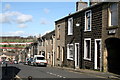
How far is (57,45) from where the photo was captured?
38.7 meters

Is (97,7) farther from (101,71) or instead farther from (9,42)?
(9,42)

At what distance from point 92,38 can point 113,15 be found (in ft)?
14.1

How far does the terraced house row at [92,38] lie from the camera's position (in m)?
21.8

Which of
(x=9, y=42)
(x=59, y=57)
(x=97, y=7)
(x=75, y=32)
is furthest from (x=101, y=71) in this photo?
(x=9, y=42)

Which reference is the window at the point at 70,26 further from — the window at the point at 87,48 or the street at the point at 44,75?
the street at the point at 44,75

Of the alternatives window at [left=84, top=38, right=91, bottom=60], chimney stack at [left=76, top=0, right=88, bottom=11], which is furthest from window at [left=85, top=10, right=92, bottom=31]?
chimney stack at [left=76, top=0, right=88, bottom=11]

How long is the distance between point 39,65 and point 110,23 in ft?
61.6

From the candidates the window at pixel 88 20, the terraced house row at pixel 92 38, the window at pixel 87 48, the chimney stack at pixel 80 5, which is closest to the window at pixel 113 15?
the terraced house row at pixel 92 38

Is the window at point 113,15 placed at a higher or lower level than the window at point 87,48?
higher

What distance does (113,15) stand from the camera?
2136cm

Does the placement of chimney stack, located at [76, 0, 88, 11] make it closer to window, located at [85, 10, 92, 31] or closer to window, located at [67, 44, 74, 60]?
window, located at [67, 44, 74, 60]

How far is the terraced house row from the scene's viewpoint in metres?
21.8

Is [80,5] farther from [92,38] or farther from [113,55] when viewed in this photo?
[113,55]

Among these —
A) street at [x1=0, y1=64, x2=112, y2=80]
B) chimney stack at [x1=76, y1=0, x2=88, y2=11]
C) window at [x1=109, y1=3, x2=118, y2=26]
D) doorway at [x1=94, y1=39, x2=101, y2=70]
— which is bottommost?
street at [x1=0, y1=64, x2=112, y2=80]
